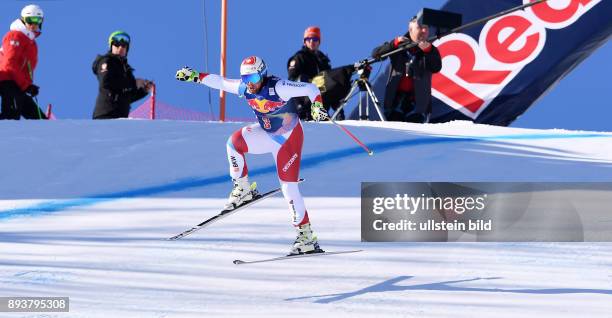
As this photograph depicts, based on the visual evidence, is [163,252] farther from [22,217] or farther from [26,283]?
[22,217]

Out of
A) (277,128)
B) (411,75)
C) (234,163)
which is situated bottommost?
(234,163)

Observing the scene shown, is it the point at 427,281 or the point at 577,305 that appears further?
the point at 427,281

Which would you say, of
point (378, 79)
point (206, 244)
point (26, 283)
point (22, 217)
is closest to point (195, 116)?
point (378, 79)

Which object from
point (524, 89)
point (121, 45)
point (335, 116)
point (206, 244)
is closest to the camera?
point (206, 244)

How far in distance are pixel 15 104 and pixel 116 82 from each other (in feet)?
4.39

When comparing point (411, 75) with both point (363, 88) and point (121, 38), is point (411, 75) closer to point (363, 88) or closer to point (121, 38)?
point (363, 88)

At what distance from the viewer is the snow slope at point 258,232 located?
5922 millimetres

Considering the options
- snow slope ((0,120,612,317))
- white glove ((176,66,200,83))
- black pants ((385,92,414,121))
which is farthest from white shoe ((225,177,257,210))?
black pants ((385,92,414,121))

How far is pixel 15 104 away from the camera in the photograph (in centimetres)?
1137

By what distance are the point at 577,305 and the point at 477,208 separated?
3.95 ft

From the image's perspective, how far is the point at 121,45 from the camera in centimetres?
1054

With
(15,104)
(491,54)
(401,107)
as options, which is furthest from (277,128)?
(491,54)

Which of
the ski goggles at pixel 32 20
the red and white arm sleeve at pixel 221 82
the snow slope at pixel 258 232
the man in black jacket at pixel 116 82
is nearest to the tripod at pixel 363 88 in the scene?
the snow slope at pixel 258 232

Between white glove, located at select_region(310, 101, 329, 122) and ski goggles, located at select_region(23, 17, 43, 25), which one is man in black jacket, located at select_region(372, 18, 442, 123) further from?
white glove, located at select_region(310, 101, 329, 122)
